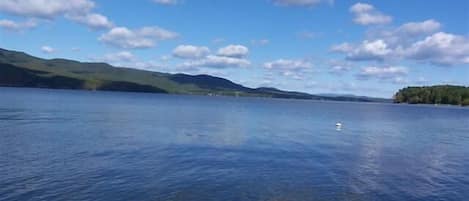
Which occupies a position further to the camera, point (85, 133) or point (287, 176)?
point (85, 133)

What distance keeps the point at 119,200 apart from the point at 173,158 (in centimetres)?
1530

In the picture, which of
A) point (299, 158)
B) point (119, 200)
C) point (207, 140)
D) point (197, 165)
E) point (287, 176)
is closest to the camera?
point (119, 200)

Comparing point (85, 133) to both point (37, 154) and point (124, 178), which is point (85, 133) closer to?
point (37, 154)

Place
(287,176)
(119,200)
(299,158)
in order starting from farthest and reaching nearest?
(299,158) < (287,176) < (119,200)

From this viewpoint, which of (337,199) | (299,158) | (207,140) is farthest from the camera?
(207,140)

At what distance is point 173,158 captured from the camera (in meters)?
42.8

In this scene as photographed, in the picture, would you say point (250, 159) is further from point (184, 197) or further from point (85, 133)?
point (85, 133)

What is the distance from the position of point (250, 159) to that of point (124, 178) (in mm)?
14455

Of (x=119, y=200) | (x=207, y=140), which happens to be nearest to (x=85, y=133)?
(x=207, y=140)

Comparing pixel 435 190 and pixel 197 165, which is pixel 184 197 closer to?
pixel 197 165

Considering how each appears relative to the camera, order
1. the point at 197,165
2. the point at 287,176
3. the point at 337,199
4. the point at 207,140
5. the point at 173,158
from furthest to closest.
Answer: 1. the point at 207,140
2. the point at 173,158
3. the point at 197,165
4. the point at 287,176
5. the point at 337,199

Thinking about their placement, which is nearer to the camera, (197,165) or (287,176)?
(287,176)

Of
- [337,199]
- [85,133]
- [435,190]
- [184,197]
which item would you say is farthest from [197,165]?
[85,133]

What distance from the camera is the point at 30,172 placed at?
3347 cm
